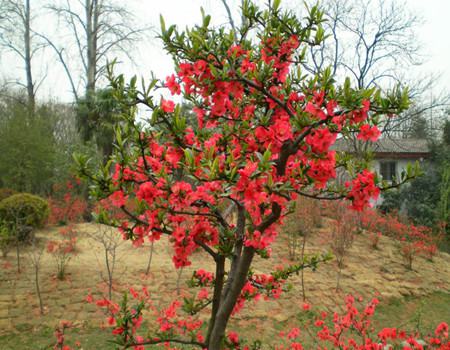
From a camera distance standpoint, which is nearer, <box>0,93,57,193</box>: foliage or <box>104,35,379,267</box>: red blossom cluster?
<box>104,35,379,267</box>: red blossom cluster

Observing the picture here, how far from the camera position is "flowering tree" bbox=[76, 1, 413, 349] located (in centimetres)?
139

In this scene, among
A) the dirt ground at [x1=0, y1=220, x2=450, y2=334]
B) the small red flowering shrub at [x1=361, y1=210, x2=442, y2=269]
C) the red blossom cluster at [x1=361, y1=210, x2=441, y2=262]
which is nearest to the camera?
the dirt ground at [x1=0, y1=220, x2=450, y2=334]

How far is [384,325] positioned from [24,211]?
7.28 metres

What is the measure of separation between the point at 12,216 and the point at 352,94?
7940 mm

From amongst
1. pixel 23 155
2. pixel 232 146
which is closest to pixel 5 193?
pixel 23 155

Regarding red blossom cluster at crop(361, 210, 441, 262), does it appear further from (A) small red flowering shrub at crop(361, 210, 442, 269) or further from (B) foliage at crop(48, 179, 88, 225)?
(B) foliage at crop(48, 179, 88, 225)

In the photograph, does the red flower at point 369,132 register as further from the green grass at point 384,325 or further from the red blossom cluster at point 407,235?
the red blossom cluster at point 407,235

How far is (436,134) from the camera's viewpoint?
57.9 feet

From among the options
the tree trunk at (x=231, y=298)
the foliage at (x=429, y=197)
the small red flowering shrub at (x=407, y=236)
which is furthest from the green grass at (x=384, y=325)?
the foliage at (x=429, y=197)

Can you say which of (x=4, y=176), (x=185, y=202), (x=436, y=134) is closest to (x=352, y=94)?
(x=185, y=202)

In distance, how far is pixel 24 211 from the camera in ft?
25.7

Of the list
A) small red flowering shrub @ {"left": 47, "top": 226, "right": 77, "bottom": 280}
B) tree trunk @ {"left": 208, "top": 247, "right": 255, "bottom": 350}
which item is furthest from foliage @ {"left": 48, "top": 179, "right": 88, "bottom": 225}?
tree trunk @ {"left": 208, "top": 247, "right": 255, "bottom": 350}

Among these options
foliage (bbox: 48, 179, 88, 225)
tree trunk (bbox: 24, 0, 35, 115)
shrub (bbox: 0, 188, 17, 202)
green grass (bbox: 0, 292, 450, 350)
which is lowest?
green grass (bbox: 0, 292, 450, 350)

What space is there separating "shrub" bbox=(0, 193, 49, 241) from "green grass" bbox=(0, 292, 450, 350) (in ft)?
11.4
